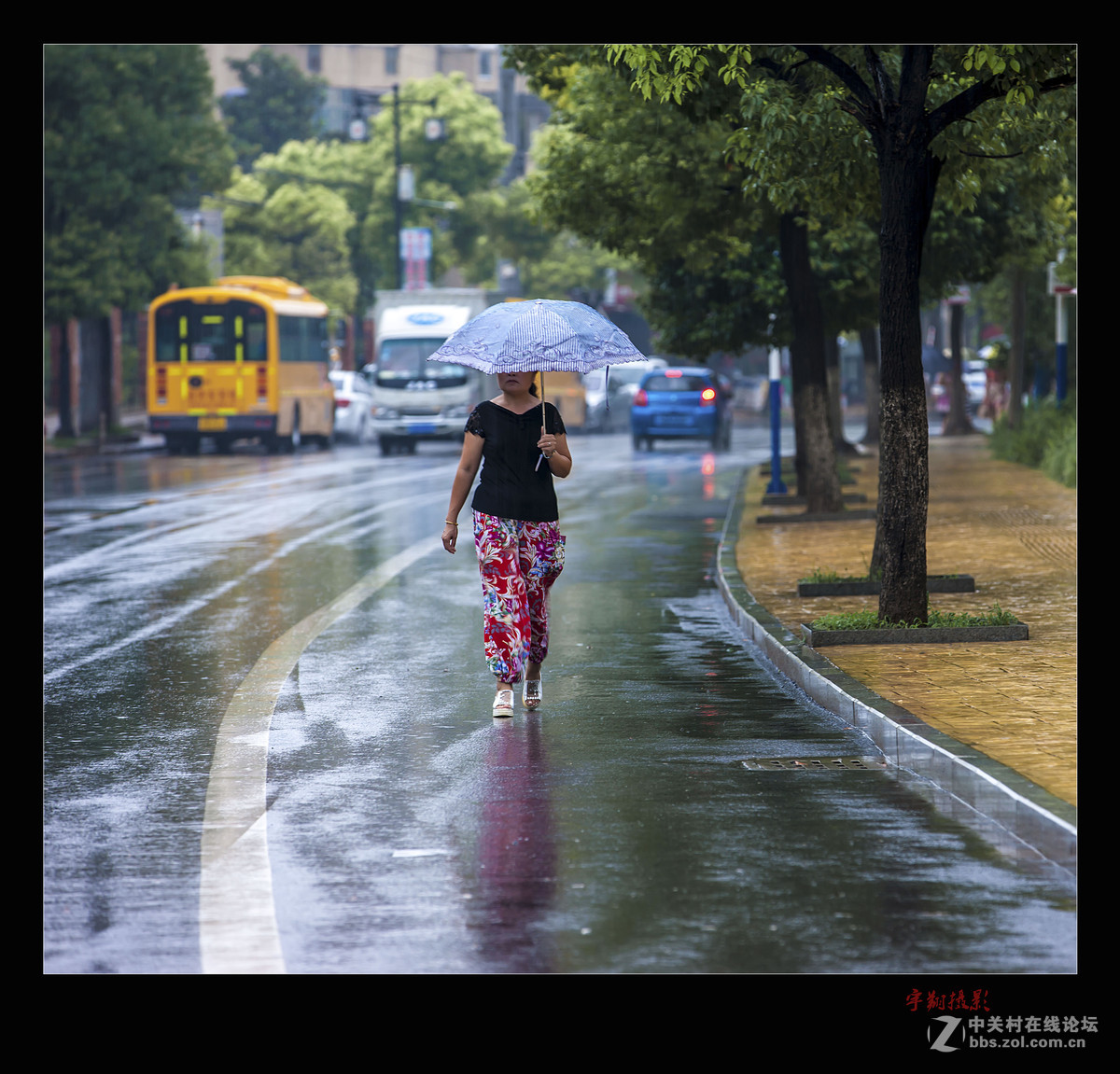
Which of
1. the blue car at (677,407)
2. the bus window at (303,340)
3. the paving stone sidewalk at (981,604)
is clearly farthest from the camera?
the bus window at (303,340)

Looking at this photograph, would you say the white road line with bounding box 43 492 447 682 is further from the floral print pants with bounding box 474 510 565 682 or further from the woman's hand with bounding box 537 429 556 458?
the woman's hand with bounding box 537 429 556 458

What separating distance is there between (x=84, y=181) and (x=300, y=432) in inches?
270

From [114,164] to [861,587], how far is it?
31.4 m

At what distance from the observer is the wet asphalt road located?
5.70 m


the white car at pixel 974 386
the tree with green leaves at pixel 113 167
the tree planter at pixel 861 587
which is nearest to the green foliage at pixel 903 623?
the tree planter at pixel 861 587

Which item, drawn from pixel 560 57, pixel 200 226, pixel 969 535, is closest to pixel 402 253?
pixel 200 226

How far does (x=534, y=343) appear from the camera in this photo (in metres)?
9.38

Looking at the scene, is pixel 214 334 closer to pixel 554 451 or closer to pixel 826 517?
pixel 826 517

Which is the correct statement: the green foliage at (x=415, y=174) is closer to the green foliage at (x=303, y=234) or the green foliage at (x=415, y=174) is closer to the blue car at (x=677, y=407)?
the green foliage at (x=303, y=234)

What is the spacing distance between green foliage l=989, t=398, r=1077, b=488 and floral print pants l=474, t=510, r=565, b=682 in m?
15.7

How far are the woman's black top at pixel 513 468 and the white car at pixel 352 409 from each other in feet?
117

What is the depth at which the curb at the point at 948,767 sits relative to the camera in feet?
22.0
